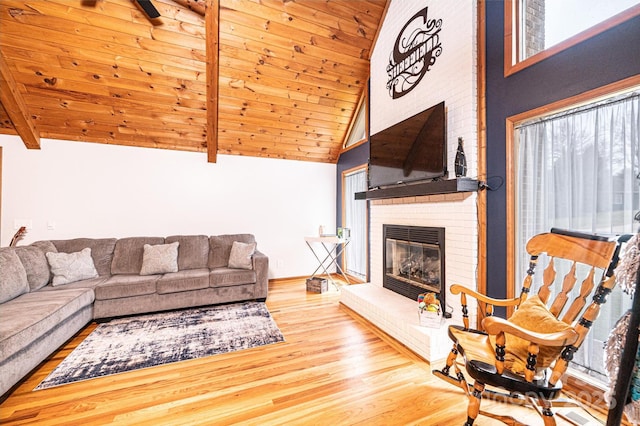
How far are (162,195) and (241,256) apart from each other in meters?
1.76

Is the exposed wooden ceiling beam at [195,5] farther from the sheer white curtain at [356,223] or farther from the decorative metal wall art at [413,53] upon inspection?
the sheer white curtain at [356,223]

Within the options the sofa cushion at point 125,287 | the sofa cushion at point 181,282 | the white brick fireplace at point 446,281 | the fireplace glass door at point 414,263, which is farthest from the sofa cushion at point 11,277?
the fireplace glass door at point 414,263

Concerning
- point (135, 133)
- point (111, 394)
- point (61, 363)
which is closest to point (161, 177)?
point (135, 133)

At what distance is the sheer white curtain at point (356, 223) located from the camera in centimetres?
432

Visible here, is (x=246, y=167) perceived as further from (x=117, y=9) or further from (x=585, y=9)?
(x=585, y=9)

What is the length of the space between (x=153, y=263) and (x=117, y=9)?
277cm

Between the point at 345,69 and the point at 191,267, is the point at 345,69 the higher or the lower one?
the higher one

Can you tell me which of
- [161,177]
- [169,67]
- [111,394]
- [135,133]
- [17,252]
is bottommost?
[111,394]

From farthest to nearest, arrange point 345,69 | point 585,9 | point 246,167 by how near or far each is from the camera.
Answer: point 246,167
point 345,69
point 585,9

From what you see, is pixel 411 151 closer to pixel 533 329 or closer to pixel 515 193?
pixel 515 193

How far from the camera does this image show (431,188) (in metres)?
2.38

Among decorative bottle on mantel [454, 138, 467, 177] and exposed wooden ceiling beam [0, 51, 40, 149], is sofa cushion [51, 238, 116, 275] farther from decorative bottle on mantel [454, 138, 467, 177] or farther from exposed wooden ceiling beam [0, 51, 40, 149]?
decorative bottle on mantel [454, 138, 467, 177]

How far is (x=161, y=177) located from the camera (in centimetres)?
412

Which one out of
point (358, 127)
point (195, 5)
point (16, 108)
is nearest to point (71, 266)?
point (16, 108)
